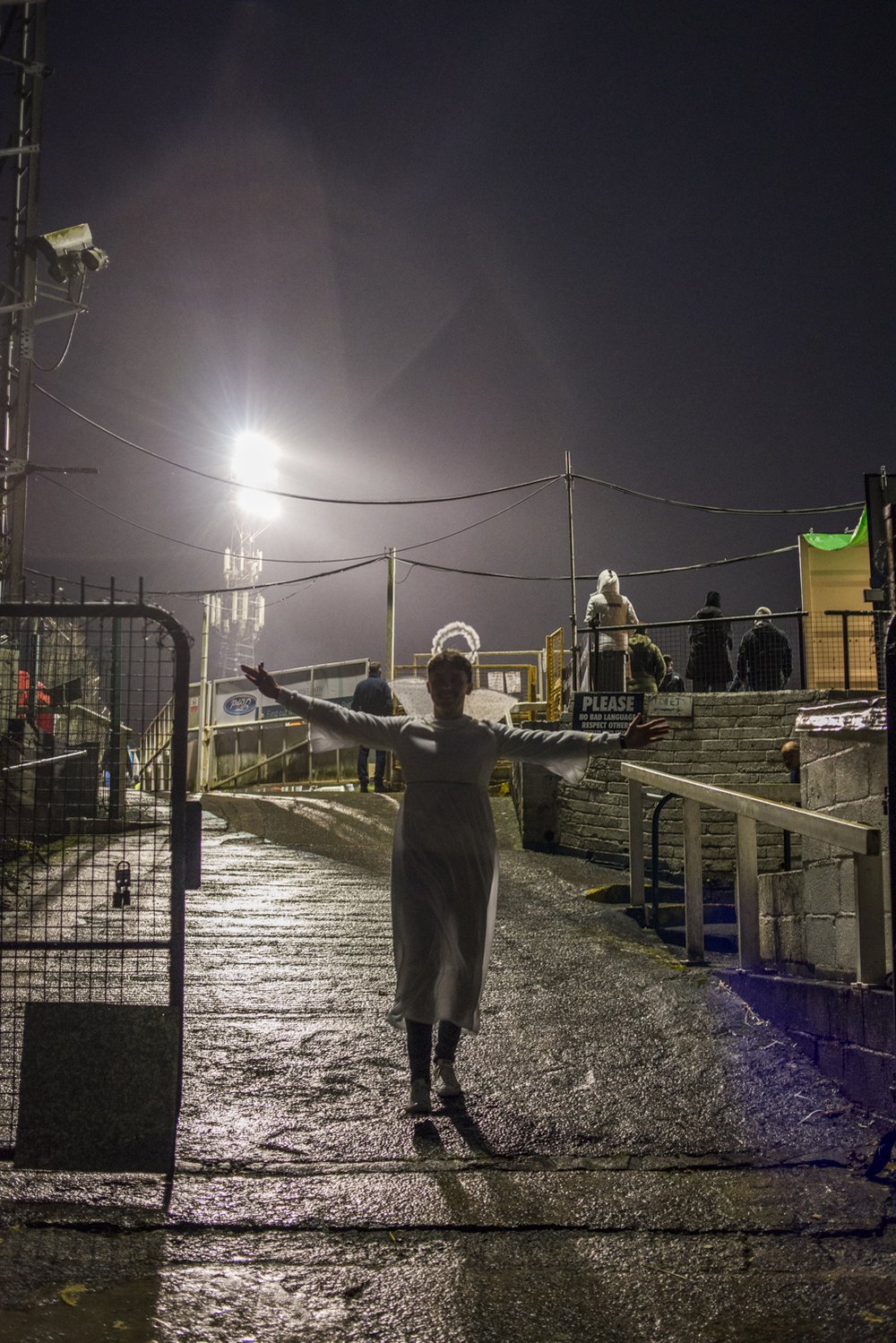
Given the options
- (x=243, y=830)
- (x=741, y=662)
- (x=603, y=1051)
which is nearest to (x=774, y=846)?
(x=741, y=662)

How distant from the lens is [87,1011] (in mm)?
3543

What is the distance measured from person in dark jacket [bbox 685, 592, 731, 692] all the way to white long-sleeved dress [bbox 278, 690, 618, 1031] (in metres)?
11.5

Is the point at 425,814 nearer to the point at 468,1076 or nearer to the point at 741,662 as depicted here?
the point at 468,1076

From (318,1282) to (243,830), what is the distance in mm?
12090

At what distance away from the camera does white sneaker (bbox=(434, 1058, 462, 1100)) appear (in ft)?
14.0

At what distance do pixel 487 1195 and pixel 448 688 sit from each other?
2019 mm

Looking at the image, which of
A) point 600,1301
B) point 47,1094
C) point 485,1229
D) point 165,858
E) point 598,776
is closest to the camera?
point 600,1301

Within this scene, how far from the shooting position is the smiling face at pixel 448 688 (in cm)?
448

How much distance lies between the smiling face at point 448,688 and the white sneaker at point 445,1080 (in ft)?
4.93

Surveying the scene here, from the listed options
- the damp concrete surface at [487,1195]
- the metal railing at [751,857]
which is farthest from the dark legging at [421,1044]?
the metal railing at [751,857]

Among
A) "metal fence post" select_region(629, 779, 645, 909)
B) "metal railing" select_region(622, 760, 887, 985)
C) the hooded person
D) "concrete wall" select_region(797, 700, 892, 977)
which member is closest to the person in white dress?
"metal railing" select_region(622, 760, 887, 985)

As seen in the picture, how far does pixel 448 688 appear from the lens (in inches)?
176

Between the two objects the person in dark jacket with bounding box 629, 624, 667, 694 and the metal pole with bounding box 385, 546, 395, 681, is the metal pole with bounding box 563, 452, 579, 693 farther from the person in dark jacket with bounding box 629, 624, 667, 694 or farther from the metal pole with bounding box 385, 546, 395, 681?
the metal pole with bounding box 385, 546, 395, 681

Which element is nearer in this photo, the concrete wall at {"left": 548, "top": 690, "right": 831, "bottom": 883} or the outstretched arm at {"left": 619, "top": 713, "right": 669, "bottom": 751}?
the outstretched arm at {"left": 619, "top": 713, "right": 669, "bottom": 751}
